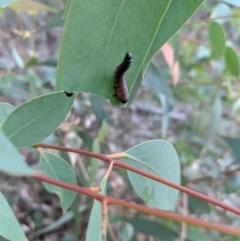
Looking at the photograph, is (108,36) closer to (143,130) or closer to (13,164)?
(13,164)

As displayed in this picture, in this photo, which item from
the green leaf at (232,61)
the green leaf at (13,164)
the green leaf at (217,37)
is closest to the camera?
the green leaf at (13,164)

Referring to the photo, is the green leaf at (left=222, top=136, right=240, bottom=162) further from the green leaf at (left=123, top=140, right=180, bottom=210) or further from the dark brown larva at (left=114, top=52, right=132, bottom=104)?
the dark brown larva at (left=114, top=52, right=132, bottom=104)

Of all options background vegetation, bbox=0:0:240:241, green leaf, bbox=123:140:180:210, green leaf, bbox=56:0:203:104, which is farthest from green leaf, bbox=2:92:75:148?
background vegetation, bbox=0:0:240:241

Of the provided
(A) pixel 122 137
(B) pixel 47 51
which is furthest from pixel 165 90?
(B) pixel 47 51

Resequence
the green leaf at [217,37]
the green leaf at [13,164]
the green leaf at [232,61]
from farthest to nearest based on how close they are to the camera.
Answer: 1. the green leaf at [232,61]
2. the green leaf at [217,37]
3. the green leaf at [13,164]

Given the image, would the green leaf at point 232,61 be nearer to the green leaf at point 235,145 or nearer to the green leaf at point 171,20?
the green leaf at point 235,145

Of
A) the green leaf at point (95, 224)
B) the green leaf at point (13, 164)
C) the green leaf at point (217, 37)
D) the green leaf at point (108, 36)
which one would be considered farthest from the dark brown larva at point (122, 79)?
the green leaf at point (217, 37)

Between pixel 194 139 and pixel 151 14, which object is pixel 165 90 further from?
pixel 151 14
